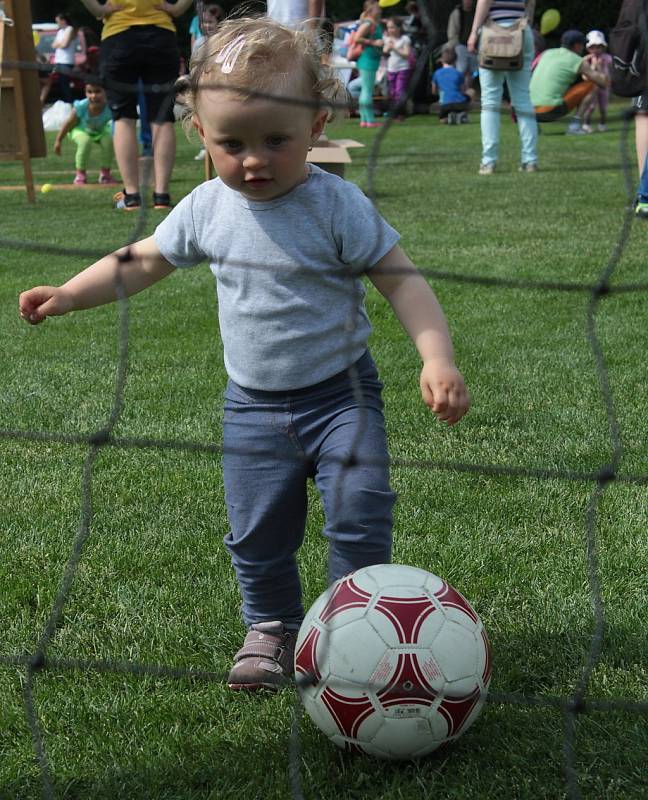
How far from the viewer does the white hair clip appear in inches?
77.9

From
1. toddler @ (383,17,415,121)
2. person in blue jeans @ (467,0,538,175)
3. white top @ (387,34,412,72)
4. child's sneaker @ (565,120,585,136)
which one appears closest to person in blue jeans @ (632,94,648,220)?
person in blue jeans @ (467,0,538,175)

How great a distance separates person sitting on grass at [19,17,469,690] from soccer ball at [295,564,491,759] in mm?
168

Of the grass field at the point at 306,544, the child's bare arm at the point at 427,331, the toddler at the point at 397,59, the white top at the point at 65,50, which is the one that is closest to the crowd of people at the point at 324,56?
the white top at the point at 65,50

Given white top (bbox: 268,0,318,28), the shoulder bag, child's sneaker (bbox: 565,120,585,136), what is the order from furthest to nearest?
child's sneaker (bbox: 565,120,585,136) → the shoulder bag → white top (bbox: 268,0,318,28)

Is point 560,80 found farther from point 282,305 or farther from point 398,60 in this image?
point 282,305

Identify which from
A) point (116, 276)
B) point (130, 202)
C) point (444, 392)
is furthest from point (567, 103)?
point (444, 392)

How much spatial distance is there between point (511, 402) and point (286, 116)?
1.79 meters

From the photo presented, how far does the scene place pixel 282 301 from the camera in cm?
207

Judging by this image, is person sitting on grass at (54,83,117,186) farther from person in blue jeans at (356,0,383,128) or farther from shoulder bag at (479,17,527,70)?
person in blue jeans at (356,0,383,128)

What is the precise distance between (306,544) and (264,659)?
543mm

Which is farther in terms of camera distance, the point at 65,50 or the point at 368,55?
the point at 65,50

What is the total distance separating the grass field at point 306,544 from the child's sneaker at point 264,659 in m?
0.04

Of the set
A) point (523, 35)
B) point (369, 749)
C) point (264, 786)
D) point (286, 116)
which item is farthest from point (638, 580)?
point (523, 35)

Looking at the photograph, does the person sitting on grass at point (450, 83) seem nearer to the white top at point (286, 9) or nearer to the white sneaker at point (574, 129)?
the white sneaker at point (574, 129)
